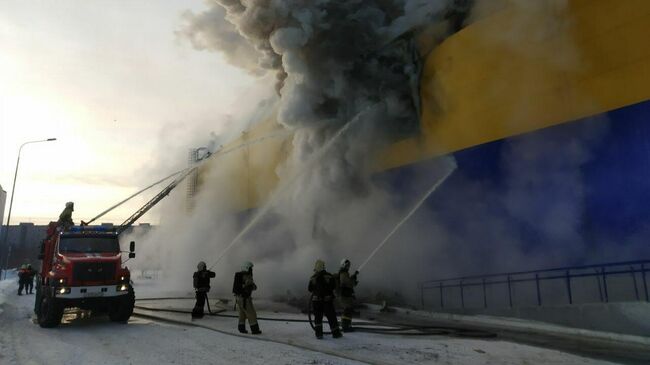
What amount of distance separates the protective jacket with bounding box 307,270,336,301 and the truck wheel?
5.90 meters

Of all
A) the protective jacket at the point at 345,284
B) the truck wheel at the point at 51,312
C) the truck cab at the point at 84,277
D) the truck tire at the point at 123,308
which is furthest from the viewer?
the truck tire at the point at 123,308

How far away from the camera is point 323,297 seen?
844 centimetres

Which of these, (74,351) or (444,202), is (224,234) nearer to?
(444,202)

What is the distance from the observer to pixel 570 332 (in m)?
8.84

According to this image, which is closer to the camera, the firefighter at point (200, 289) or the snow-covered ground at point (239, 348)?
the snow-covered ground at point (239, 348)

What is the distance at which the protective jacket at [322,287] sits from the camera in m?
8.42

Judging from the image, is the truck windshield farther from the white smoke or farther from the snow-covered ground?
the white smoke

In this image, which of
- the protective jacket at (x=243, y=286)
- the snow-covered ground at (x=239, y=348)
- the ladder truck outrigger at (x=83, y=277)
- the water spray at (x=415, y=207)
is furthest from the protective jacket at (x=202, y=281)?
the water spray at (x=415, y=207)

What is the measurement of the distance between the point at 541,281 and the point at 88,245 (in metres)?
12.0

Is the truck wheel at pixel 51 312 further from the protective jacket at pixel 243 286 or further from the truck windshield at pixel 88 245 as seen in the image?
the protective jacket at pixel 243 286

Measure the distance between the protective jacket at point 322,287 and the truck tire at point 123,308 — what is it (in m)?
5.04

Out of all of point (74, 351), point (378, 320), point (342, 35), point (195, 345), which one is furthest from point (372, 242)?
point (74, 351)

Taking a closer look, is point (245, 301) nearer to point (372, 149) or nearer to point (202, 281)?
point (202, 281)

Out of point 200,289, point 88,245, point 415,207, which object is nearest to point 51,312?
point 88,245
